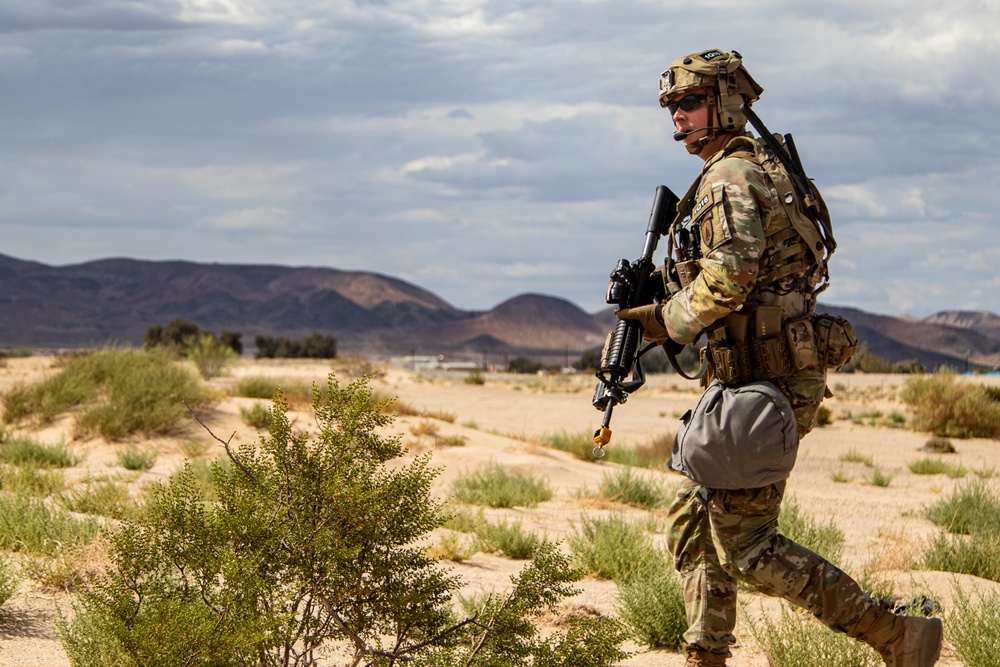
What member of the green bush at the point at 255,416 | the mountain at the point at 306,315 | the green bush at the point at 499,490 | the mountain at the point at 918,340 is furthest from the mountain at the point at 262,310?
the green bush at the point at 499,490

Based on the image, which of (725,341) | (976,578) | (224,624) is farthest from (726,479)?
(976,578)

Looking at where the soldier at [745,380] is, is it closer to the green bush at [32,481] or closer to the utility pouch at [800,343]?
the utility pouch at [800,343]

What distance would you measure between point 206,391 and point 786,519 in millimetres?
11235

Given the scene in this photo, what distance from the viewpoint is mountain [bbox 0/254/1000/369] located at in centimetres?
11869

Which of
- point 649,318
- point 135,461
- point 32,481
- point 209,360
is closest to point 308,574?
point 649,318

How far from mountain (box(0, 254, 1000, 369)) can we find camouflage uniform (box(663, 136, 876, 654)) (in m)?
99.8

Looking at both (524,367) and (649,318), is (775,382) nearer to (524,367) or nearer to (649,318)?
(649,318)

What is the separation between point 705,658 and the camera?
4.45 m

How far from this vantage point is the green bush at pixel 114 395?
14.3 metres

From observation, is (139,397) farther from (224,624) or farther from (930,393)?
(930,393)

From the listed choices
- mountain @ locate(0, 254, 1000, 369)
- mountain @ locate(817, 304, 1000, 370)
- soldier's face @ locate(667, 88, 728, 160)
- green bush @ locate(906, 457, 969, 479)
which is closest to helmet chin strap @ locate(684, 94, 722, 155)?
soldier's face @ locate(667, 88, 728, 160)

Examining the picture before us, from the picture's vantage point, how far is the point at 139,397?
14570 mm

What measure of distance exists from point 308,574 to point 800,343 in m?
2.11

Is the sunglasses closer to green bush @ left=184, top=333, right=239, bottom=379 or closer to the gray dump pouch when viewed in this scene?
the gray dump pouch
